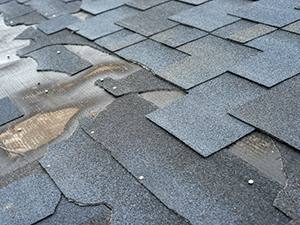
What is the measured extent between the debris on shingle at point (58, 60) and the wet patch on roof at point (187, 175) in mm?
1610

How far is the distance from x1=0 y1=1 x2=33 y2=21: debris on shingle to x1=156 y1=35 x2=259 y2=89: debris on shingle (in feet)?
15.2

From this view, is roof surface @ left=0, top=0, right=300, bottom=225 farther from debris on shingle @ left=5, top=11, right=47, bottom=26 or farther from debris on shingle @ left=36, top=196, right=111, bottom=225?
debris on shingle @ left=5, top=11, right=47, bottom=26

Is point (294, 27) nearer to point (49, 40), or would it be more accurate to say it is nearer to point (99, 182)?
point (99, 182)

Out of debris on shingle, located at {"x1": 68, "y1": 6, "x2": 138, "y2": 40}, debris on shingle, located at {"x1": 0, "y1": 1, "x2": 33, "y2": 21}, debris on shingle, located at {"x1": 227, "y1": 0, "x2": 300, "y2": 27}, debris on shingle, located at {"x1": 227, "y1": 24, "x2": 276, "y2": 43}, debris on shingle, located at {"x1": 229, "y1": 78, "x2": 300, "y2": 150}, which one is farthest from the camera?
debris on shingle, located at {"x1": 0, "y1": 1, "x2": 33, "y2": 21}

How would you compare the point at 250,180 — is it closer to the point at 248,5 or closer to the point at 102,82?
the point at 102,82

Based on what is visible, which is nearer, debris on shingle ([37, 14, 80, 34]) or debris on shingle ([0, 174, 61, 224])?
debris on shingle ([0, 174, 61, 224])

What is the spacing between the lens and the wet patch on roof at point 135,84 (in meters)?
4.47

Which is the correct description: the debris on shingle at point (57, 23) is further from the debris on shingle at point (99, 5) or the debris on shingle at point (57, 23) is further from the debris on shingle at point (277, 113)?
the debris on shingle at point (277, 113)

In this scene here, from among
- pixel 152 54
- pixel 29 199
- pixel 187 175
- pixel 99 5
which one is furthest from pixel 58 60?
pixel 187 175

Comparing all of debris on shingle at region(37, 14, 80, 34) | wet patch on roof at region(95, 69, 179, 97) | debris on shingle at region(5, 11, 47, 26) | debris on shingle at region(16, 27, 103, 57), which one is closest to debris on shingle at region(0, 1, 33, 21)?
debris on shingle at region(5, 11, 47, 26)

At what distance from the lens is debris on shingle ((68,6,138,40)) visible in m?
6.17

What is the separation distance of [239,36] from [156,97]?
6.38 feet

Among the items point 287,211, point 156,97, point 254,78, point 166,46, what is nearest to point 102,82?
point 156,97

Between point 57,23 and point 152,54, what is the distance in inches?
110
